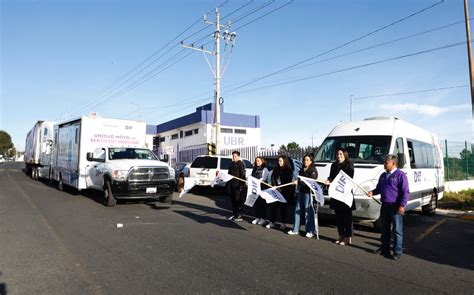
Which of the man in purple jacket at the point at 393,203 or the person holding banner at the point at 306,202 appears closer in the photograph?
the man in purple jacket at the point at 393,203

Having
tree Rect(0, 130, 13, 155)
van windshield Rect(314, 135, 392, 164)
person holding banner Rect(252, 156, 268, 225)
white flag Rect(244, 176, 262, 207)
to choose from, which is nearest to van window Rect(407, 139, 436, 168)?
van windshield Rect(314, 135, 392, 164)

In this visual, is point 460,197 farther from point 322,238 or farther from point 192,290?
point 192,290

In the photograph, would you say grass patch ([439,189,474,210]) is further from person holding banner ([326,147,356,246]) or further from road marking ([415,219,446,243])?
person holding banner ([326,147,356,246])

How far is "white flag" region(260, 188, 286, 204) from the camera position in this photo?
8008 mm

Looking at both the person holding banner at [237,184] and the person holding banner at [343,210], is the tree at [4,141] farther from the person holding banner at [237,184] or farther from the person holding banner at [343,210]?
the person holding banner at [343,210]

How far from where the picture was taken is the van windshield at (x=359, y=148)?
847 cm

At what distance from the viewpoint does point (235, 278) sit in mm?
4883

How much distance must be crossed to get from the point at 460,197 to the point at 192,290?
1315 centimetres

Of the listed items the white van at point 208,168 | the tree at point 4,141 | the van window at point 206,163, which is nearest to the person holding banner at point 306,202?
the white van at point 208,168

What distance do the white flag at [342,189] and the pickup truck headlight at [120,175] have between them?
6.56 meters

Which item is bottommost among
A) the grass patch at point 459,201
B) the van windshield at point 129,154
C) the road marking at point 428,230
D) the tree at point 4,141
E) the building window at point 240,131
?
the road marking at point 428,230

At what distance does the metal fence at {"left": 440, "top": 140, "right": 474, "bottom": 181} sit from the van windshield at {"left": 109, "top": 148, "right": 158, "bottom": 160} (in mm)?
13786

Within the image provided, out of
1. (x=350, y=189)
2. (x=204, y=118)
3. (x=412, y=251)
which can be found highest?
(x=204, y=118)

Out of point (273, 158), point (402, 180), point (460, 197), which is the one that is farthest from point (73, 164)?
point (460, 197)
